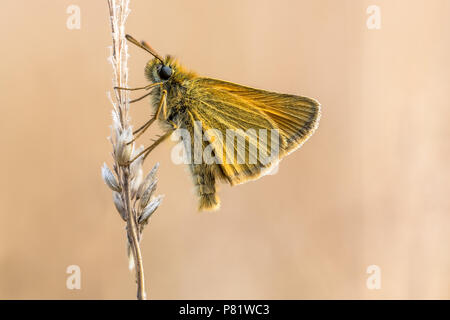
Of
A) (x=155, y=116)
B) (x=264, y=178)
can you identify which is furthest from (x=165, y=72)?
(x=264, y=178)

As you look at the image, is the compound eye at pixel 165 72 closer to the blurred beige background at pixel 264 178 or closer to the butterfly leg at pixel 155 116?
the butterfly leg at pixel 155 116

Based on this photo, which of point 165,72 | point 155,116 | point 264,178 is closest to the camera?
point 155,116

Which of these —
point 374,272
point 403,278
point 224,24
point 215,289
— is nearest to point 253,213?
point 215,289

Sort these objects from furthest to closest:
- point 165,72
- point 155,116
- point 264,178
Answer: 1. point 264,178
2. point 165,72
3. point 155,116

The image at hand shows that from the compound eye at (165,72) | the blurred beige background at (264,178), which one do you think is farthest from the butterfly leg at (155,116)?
the blurred beige background at (264,178)

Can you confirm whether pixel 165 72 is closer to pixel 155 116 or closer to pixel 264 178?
pixel 155 116

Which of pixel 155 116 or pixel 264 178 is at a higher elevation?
pixel 155 116

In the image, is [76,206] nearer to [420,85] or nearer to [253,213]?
[253,213]

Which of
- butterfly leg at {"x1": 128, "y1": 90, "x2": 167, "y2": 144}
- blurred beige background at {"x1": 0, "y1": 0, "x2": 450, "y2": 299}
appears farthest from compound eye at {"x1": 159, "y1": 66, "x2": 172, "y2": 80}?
blurred beige background at {"x1": 0, "y1": 0, "x2": 450, "y2": 299}

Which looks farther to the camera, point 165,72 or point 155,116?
point 165,72
